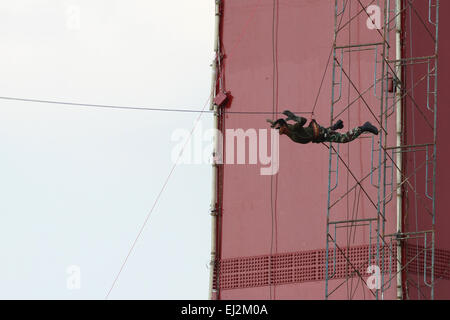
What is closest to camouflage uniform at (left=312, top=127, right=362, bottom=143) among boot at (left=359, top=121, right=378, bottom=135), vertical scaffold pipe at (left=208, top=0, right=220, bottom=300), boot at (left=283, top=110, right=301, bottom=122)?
boot at (left=359, top=121, right=378, bottom=135)

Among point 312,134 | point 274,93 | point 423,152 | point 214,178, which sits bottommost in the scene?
point 214,178

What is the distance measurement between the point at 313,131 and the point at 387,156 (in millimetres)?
2812

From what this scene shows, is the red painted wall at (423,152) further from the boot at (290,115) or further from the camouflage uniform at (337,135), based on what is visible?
the boot at (290,115)

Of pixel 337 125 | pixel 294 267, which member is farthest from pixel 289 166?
pixel 337 125

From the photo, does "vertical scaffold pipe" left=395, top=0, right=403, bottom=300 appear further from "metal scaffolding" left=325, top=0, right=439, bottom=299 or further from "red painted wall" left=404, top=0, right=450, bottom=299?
"red painted wall" left=404, top=0, right=450, bottom=299

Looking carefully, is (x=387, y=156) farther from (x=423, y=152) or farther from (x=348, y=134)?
(x=348, y=134)

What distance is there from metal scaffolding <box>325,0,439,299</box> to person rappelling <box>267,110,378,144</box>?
782 mm

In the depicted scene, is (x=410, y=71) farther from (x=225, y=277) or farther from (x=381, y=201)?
(x=225, y=277)

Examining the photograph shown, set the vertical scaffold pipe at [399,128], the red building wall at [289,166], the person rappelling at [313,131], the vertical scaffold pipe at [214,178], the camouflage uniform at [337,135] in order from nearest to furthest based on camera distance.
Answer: the person rappelling at [313,131] → the camouflage uniform at [337,135] → the vertical scaffold pipe at [399,128] → the red building wall at [289,166] → the vertical scaffold pipe at [214,178]

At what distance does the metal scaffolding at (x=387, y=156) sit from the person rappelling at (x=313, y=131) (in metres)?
0.78

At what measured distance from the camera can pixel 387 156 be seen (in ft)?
97.5

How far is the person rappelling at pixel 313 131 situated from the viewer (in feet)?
87.4

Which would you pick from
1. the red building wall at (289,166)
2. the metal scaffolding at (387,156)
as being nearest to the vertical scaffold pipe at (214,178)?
the red building wall at (289,166)

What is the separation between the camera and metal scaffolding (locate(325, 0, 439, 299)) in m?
29.3
